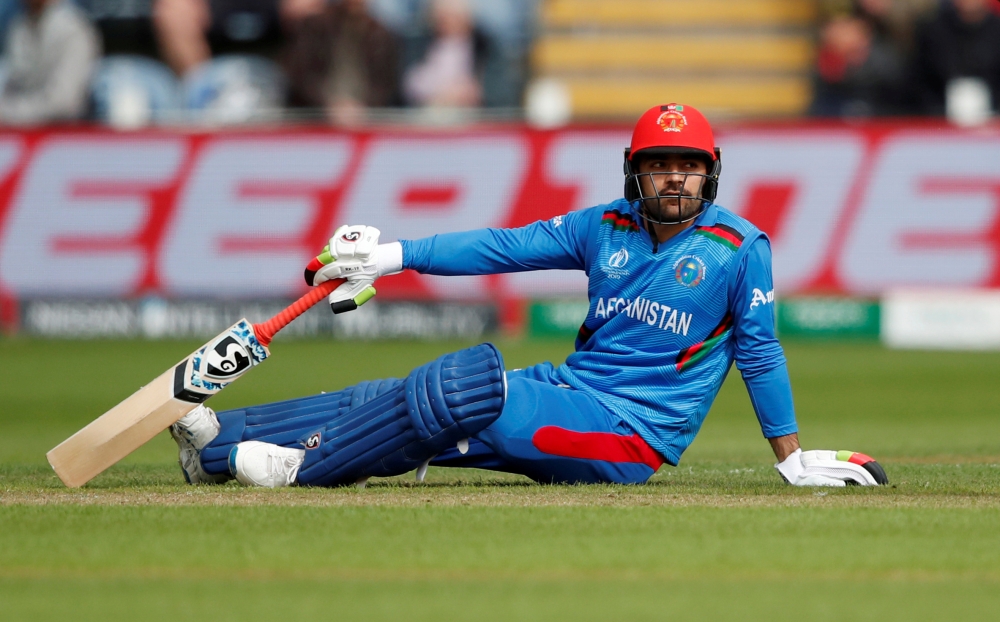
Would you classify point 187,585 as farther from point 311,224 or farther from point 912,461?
point 311,224

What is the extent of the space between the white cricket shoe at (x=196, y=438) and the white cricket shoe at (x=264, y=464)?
17 cm

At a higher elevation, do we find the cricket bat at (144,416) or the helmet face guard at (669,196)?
the helmet face guard at (669,196)

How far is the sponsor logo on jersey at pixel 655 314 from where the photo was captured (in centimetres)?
521

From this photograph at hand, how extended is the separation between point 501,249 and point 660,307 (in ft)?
2.07

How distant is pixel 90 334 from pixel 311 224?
2402 mm

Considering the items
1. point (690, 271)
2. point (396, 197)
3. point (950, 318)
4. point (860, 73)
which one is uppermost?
point (860, 73)

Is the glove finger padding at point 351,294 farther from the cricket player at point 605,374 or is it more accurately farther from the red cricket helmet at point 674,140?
the red cricket helmet at point 674,140

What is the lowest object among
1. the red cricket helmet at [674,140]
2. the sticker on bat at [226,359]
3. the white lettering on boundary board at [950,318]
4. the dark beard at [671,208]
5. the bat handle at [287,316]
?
the white lettering on boundary board at [950,318]

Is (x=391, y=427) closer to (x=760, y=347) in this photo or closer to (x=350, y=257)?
(x=350, y=257)

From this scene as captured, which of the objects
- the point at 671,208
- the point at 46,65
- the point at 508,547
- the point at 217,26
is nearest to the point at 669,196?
the point at 671,208

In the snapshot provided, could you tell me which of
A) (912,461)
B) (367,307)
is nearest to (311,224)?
(367,307)

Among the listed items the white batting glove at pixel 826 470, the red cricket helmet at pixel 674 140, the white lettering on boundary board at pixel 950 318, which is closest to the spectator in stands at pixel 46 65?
the white lettering on boundary board at pixel 950 318

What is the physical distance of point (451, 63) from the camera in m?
15.0

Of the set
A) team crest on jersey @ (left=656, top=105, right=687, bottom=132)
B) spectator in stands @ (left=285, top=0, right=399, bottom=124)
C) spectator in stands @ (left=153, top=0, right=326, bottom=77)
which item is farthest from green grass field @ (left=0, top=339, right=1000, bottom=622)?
spectator in stands @ (left=153, top=0, right=326, bottom=77)
